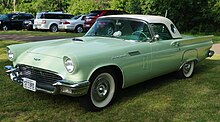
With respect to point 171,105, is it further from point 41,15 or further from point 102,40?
point 41,15

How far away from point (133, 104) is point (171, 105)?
616mm

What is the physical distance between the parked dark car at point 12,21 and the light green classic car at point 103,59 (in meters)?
18.4

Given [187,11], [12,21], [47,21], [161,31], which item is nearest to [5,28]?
[12,21]

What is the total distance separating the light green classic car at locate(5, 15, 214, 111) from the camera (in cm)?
410

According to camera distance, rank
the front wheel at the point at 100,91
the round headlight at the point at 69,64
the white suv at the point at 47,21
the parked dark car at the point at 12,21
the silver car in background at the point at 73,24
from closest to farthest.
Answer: the round headlight at the point at 69,64
the front wheel at the point at 100,91
the silver car in background at the point at 73,24
the white suv at the point at 47,21
the parked dark car at the point at 12,21

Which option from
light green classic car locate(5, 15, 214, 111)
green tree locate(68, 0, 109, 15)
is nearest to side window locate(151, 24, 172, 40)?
light green classic car locate(5, 15, 214, 111)

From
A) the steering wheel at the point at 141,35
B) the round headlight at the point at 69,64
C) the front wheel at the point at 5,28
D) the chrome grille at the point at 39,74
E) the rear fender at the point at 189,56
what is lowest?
the front wheel at the point at 5,28

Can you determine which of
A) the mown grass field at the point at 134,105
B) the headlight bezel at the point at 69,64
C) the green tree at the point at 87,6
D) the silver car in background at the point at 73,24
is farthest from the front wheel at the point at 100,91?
the green tree at the point at 87,6

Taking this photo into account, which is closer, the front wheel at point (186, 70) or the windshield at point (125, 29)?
the windshield at point (125, 29)

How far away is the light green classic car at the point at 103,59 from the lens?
4102mm

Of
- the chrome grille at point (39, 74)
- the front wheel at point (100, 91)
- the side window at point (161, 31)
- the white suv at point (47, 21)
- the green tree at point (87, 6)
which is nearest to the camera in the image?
the chrome grille at point (39, 74)

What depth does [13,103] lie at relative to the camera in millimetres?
4672

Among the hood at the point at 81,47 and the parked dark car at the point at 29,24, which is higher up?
the hood at the point at 81,47

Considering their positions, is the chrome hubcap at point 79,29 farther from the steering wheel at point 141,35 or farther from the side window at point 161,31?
the steering wheel at point 141,35
